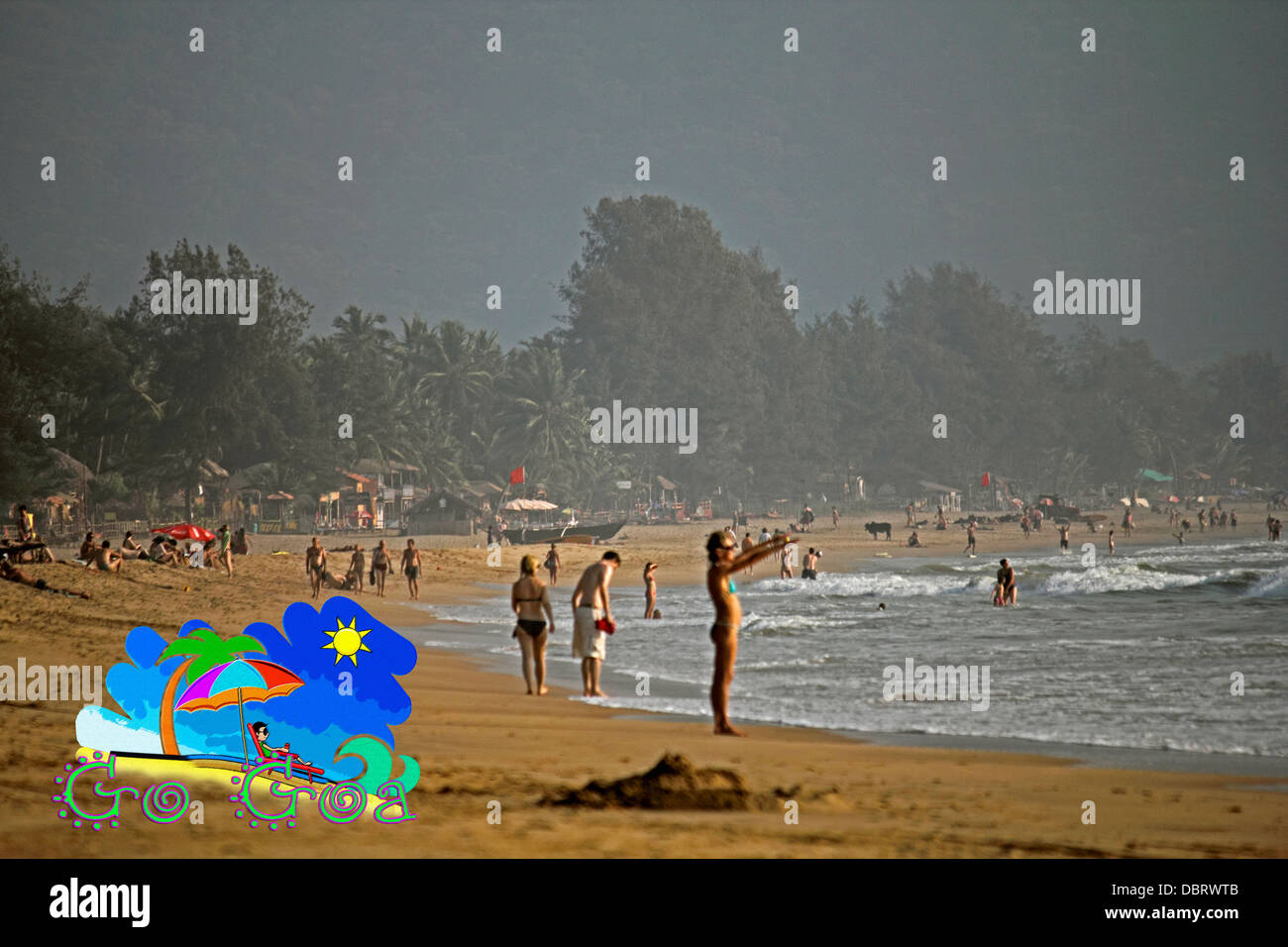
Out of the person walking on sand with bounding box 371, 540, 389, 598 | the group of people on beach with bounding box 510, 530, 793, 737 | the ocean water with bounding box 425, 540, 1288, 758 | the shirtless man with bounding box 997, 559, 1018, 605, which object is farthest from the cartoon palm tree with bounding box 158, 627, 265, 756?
the shirtless man with bounding box 997, 559, 1018, 605

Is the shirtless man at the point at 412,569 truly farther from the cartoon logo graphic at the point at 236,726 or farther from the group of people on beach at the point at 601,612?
the cartoon logo graphic at the point at 236,726

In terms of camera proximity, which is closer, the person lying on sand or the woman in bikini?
the woman in bikini

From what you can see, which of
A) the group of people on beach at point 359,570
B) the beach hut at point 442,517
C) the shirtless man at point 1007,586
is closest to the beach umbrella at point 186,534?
the group of people on beach at point 359,570

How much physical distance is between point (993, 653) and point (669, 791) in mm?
12321

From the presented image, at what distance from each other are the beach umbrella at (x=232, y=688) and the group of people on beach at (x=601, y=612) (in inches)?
123

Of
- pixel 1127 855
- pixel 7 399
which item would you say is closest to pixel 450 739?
pixel 1127 855

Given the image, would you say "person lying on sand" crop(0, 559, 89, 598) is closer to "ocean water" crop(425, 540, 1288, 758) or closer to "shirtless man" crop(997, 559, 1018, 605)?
"ocean water" crop(425, 540, 1288, 758)

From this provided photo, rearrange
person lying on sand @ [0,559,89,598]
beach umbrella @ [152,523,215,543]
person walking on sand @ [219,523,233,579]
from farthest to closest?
beach umbrella @ [152,523,215,543]
person walking on sand @ [219,523,233,579]
person lying on sand @ [0,559,89,598]

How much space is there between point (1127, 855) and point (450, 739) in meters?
5.26

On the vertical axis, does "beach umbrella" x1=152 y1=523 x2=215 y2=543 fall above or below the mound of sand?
above

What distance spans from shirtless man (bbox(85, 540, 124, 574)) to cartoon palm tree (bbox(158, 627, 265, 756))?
64.2ft

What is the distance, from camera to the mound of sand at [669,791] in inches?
280

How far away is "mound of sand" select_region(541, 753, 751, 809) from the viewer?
7.10 meters

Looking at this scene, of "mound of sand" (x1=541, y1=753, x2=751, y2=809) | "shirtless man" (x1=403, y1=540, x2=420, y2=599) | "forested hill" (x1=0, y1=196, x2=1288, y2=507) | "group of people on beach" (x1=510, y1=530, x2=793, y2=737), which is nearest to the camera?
"mound of sand" (x1=541, y1=753, x2=751, y2=809)
